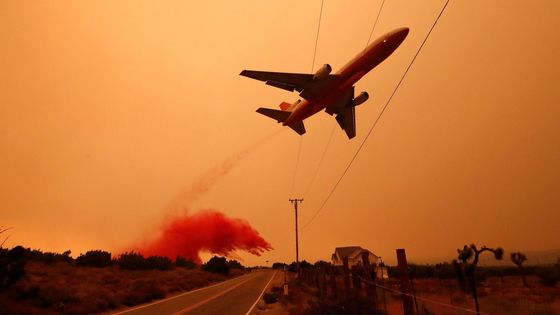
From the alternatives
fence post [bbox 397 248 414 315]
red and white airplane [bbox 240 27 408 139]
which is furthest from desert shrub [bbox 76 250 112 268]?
fence post [bbox 397 248 414 315]

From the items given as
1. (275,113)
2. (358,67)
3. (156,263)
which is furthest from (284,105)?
(156,263)

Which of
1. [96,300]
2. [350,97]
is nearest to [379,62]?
[350,97]

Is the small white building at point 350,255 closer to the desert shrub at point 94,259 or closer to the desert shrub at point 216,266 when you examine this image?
the desert shrub at point 216,266

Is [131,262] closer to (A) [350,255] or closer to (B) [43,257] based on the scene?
(B) [43,257]

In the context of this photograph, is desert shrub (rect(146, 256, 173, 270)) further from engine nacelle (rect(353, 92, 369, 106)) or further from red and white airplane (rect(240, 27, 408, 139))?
engine nacelle (rect(353, 92, 369, 106))

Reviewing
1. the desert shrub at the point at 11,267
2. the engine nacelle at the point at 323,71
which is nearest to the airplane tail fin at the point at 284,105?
the engine nacelle at the point at 323,71

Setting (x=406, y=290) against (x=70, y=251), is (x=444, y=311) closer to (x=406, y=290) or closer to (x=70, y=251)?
(x=406, y=290)
